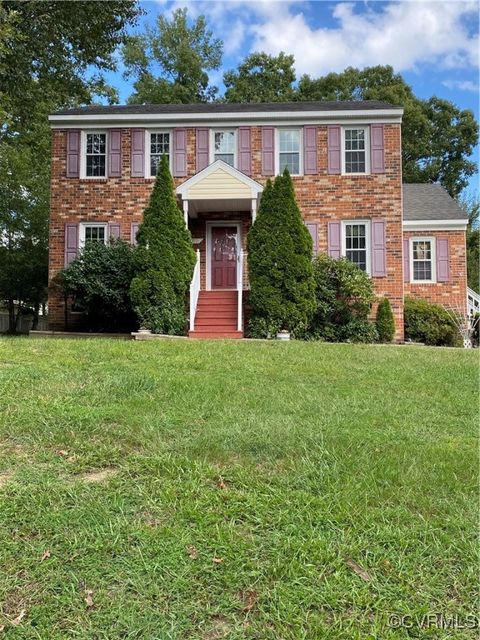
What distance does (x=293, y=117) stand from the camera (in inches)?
536

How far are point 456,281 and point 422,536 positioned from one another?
46.9 feet

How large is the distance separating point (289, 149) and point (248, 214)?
2107 mm

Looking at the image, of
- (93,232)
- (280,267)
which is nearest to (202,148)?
(93,232)

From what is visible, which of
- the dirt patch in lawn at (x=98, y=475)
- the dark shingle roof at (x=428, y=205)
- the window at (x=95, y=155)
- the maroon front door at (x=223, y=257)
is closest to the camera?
the dirt patch in lawn at (x=98, y=475)

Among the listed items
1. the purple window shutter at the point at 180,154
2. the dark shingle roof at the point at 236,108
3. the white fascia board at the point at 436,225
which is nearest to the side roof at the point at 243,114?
the dark shingle roof at the point at 236,108

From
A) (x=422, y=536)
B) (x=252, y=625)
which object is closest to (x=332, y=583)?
(x=252, y=625)

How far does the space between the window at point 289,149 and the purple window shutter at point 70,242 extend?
5.91 m

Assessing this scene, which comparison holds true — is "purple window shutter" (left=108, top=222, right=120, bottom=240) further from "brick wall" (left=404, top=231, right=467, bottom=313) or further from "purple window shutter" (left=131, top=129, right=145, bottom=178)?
Answer: "brick wall" (left=404, top=231, right=467, bottom=313)

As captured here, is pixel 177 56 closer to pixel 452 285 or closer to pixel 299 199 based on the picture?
pixel 299 199

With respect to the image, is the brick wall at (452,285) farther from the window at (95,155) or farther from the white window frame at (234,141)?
the window at (95,155)

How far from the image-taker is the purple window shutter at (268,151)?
1380cm

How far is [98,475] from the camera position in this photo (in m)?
3.00

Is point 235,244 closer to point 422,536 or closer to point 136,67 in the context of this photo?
point 422,536

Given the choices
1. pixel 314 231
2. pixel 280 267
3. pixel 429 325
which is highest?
pixel 314 231
